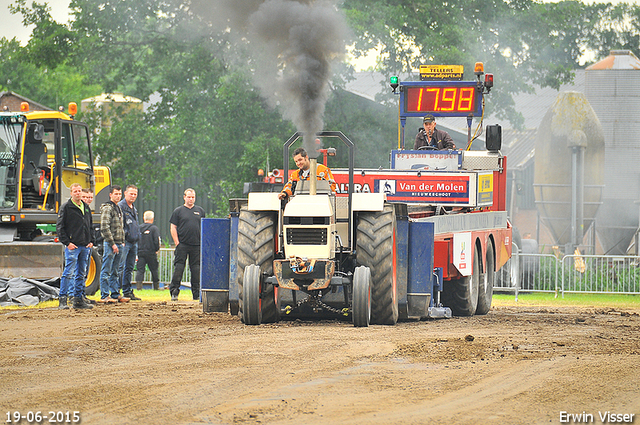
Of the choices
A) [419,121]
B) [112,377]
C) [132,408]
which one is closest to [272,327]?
[112,377]

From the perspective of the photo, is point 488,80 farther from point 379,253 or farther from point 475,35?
point 475,35

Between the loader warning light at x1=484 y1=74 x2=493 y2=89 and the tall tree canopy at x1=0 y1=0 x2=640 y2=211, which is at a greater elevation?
the tall tree canopy at x1=0 y1=0 x2=640 y2=211

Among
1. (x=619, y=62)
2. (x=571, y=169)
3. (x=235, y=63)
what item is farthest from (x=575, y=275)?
(x=619, y=62)

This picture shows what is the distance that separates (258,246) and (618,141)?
19686 millimetres

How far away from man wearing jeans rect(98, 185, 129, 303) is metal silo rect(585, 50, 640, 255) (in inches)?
644

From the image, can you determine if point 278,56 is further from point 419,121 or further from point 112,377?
point 419,121

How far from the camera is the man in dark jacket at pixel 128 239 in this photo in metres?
15.8

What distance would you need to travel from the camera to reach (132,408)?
630cm

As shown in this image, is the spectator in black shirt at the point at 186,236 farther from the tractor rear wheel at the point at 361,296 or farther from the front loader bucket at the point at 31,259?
the tractor rear wheel at the point at 361,296

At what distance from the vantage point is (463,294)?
1356 cm

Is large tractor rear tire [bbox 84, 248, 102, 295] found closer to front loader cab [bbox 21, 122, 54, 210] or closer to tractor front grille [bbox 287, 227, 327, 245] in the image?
front loader cab [bbox 21, 122, 54, 210]

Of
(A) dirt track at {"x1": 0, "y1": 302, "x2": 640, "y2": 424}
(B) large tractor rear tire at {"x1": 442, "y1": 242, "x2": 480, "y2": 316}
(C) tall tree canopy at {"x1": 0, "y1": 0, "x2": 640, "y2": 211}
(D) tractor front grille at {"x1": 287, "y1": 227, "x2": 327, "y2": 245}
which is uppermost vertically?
(C) tall tree canopy at {"x1": 0, "y1": 0, "x2": 640, "y2": 211}

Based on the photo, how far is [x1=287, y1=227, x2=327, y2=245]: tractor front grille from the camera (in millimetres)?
10422

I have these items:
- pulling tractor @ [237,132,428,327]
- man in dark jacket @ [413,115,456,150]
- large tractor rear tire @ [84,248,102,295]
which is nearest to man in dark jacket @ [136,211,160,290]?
large tractor rear tire @ [84,248,102,295]
